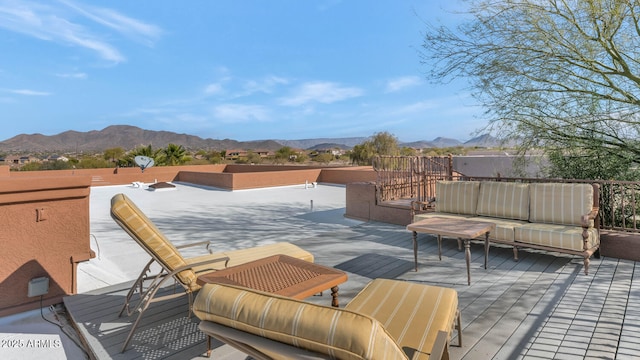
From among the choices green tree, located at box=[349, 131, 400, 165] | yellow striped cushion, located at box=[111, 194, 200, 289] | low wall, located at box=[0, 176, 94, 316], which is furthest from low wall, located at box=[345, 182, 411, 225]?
green tree, located at box=[349, 131, 400, 165]

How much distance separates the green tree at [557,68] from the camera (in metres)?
4.59

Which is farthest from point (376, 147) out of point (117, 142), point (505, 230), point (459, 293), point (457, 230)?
point (117, 142)

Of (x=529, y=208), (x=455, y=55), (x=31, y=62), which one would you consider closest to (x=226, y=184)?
(x=455, y=55)

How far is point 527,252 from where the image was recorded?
14.8ft

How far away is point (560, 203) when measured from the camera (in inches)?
168

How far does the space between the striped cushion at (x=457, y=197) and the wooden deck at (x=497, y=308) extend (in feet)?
2.40

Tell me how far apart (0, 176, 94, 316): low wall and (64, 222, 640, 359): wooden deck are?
0.33 metres

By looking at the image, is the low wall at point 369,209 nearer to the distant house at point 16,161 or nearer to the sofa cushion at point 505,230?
the sofa cushion at point 505,230

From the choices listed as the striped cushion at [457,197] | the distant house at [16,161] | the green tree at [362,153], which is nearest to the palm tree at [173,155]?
the distant house at [16,161]

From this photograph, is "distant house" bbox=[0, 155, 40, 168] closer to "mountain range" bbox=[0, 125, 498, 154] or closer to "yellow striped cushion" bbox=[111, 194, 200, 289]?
"mountain range" bbox=[0, 125, 498, 154]

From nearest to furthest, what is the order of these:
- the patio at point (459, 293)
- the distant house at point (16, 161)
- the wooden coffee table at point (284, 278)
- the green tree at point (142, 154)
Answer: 1. the wooden coffee table at point (284, 278)
2. the patio at point (459, 293)
3. the distant house at point (16, 161)
4. the green tree at point (142, 154)

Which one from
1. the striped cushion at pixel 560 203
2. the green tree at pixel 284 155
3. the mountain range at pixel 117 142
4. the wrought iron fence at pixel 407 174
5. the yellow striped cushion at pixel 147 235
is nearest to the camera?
the yellow striped cushion at pixel 147 235

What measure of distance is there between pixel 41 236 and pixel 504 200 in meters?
5.39

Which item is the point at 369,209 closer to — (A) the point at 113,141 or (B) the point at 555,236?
(B) the point at 555,236
